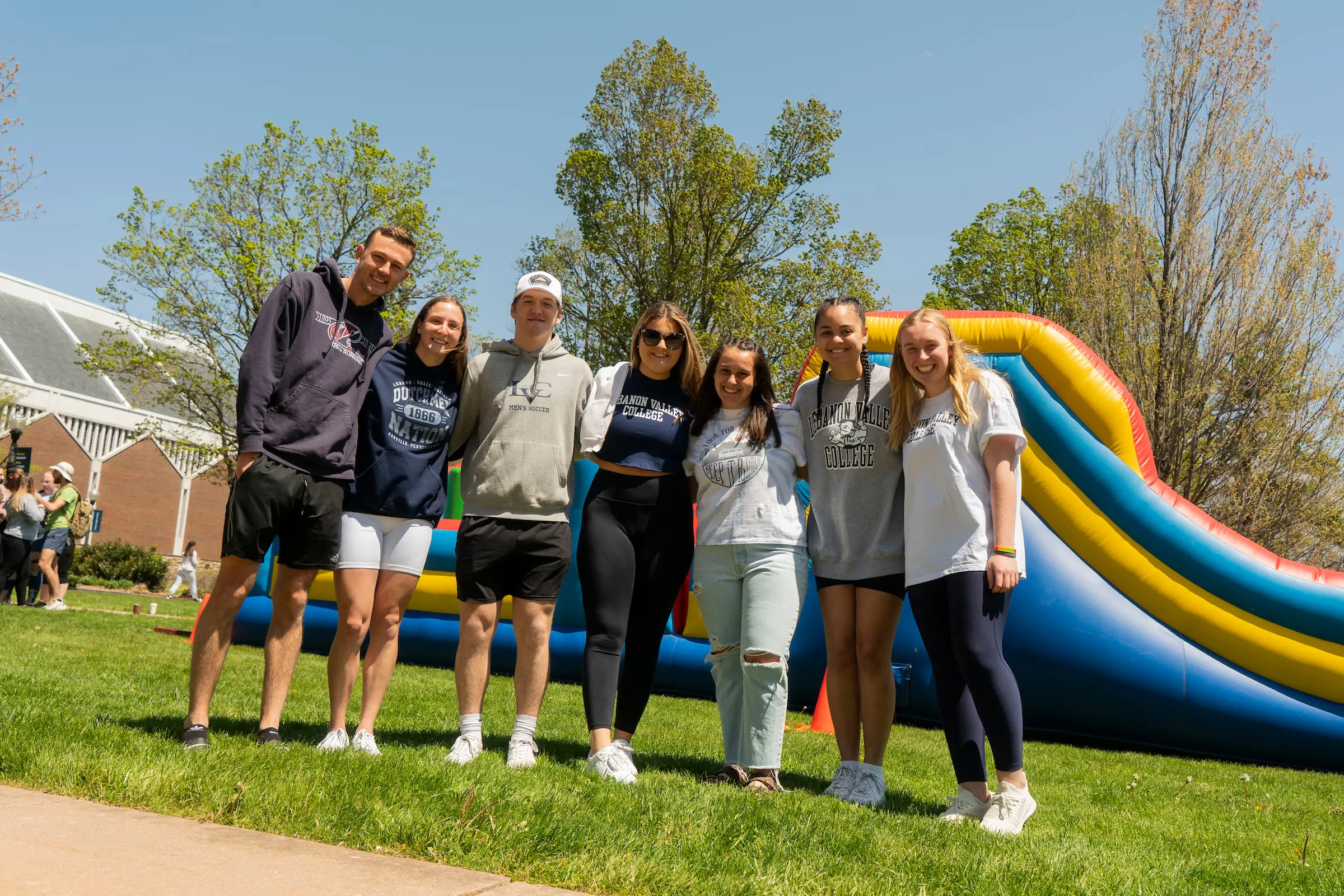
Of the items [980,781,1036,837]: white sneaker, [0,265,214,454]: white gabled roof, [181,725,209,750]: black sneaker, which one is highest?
[0,265,214,454]: white gabled roof

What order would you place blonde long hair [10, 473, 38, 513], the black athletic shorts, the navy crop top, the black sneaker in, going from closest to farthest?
1. the black sneaker
2. the black athletic shorts
3. the navy crop top
4. blonde long hair [10, 473, 38, 513]

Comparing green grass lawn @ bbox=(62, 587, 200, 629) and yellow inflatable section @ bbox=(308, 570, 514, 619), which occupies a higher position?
yellow inflatable section @ bbox=(308, 570, 514, 619)

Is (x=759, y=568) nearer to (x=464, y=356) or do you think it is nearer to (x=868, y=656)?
(x=868, y=656)

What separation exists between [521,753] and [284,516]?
1298 millimetres

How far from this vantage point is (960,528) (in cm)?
357

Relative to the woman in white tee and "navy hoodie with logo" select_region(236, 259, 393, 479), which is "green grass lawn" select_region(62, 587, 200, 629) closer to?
the woman in white tee

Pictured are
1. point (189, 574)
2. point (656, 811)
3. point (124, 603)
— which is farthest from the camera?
point (189, 574)

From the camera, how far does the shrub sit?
81.3 ft

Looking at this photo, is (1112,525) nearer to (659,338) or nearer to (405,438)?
(659,338)

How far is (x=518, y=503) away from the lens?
3.99 meters

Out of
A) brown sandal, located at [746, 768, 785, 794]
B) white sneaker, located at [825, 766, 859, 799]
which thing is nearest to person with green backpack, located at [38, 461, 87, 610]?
brown sandal, located at [746, 768, 785, 794]

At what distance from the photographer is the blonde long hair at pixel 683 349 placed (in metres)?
4.20

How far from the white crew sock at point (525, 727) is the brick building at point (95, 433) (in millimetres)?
37579

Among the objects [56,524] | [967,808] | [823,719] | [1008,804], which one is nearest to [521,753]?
[967,808]
